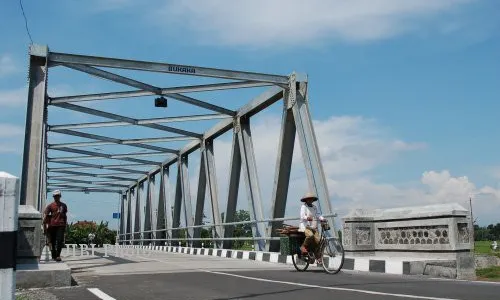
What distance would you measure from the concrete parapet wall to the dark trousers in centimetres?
577

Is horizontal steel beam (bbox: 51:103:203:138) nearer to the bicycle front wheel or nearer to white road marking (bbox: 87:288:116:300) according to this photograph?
the bicycle front wheel

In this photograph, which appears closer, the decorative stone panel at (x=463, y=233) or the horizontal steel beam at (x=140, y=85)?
the decorative stone panel at (x=463, y=233)

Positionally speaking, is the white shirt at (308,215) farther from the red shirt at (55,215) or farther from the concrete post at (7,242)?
the concrete post at (7,242)

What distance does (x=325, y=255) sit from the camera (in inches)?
426

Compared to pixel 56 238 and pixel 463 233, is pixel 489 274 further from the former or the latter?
pixel 56 238

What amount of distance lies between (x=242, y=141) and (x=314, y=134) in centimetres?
390

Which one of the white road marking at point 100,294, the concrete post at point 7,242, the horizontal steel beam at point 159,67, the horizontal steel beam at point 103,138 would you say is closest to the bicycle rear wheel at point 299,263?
the white road marking at point 100,294

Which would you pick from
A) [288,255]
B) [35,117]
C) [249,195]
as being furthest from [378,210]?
[35,117]

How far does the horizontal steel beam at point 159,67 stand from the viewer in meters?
13.4

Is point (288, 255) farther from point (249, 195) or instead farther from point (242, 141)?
point (242, 141)

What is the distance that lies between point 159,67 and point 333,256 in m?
7.17

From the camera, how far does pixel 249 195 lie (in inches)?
670

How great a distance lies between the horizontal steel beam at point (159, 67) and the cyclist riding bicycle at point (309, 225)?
17.9ft

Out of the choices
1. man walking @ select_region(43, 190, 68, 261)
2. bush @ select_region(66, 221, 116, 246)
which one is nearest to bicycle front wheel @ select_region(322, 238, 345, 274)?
man walking @ select_region(43, 190, 68, 261)
